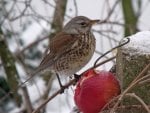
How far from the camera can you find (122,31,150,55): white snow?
1565 mm

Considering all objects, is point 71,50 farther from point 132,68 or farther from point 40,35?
point 40,35

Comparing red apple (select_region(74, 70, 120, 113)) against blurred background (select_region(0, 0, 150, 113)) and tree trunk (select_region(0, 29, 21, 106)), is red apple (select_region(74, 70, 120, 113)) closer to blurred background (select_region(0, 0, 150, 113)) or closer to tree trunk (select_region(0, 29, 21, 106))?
blurred background (select_region(0, 0, 150, 113))

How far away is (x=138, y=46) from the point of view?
1.58 m

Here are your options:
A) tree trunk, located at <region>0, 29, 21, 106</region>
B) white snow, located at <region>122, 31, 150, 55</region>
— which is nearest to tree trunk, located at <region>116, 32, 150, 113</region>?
white snow, located at <region>122, 31, 150, 55</region>

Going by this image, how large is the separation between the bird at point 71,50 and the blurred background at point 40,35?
724mm

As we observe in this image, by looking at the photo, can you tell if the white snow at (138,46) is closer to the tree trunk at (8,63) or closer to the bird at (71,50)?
the bird at (71,50)

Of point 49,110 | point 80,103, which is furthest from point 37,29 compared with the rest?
point 80,103

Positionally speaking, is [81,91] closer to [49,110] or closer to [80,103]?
[80,103]

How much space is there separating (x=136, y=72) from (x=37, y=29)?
365 centimetres

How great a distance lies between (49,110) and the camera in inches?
201

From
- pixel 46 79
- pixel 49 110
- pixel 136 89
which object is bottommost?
pixel 49 110

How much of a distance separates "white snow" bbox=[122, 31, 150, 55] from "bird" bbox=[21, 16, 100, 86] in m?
0.83

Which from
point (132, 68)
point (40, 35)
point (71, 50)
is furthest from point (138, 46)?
point (40, 35)

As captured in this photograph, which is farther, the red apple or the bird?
the bird
